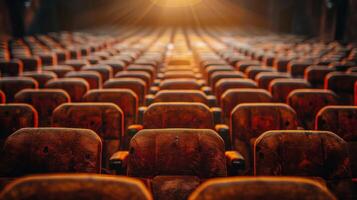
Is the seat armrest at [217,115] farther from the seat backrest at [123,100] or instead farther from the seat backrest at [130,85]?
the seat backrest at [130,85]

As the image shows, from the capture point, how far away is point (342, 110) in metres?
3.28

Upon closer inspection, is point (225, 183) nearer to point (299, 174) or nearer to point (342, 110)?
point (299, 174)

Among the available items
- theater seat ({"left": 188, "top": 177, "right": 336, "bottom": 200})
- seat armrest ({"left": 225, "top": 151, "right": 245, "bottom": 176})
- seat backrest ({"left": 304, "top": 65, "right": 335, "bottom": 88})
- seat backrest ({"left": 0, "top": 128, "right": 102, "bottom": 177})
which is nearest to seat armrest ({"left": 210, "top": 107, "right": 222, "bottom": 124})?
seat armrest ({"left": 225, "top": 151, "right": 245, "bottom": 176})

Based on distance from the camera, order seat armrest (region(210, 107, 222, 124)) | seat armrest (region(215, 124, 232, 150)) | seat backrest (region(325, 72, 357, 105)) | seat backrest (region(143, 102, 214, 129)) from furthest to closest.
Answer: seat backrest (region(325, 72, 357, 105))
seat armrest (region(210, 107, 222, 124))
seat armrest (region(215, 124, 232, 150))
seat backrest (region(143, 102, 214, 129))

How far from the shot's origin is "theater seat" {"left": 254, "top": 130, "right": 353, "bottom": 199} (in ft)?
8.08

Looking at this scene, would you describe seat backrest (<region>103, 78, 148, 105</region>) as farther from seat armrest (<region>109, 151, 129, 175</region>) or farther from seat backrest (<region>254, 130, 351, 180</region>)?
seat backrest (<region>254, 130, 351, 180</region>)

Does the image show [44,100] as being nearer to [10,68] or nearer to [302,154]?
[302,154]

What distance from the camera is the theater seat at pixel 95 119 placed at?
338cm

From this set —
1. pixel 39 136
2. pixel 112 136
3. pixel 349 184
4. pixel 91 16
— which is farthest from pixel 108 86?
pixel 91 16

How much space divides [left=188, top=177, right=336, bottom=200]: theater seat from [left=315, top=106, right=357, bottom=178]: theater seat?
1755 millimetres

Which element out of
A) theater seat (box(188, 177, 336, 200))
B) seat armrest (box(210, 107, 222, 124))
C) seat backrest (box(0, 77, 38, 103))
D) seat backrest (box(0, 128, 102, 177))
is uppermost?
seat backrest (box(0, 77, 38, 103))

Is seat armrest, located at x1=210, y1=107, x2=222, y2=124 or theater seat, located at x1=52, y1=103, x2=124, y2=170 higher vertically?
theater seat, located at x1=52, y1=103, x2=124, y2=170

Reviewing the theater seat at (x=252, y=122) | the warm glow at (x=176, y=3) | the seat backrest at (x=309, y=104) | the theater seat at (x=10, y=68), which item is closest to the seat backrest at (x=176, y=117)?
the theater seat at (x=252, y=122)

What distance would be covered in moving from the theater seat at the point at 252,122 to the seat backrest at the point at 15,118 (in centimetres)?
179
